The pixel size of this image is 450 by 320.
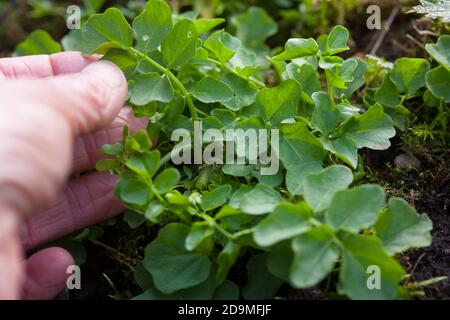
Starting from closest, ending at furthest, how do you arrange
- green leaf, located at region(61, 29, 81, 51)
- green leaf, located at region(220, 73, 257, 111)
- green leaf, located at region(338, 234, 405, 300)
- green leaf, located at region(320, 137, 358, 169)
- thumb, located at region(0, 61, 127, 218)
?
thumb, located at region(0, 61, 127, 218), green leaf, located at region(338, 234, 405, 300), green leaf, located at region(320, 137, 358, 169), green leaf, located at region(220, 73, 257, 111), green leaf, located at region(61, 29, 81, 51)

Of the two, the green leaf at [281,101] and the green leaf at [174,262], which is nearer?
the green leaf at [174,262]

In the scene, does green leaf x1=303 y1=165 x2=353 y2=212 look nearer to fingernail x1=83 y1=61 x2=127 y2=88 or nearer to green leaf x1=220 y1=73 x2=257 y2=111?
green leaf x1=220 y1=73 x2=257 y2=111

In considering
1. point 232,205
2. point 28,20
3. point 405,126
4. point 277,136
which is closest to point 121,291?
point 232,205

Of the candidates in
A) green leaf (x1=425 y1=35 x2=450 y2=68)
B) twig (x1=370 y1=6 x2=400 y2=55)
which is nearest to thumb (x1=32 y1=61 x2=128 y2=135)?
green leaf (x1=425 y1=35 x2=450 y2=68)

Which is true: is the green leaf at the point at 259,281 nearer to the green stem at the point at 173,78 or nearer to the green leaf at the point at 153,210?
the green leaf at the point at 153,210

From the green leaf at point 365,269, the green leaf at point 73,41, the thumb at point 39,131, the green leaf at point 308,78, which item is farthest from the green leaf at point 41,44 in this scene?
the green leaf at point 365,269

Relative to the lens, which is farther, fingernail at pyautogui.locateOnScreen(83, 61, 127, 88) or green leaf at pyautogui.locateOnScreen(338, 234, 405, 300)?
fingernail at pyautogui.locateOnScreen(83, 61, 127, 88)
